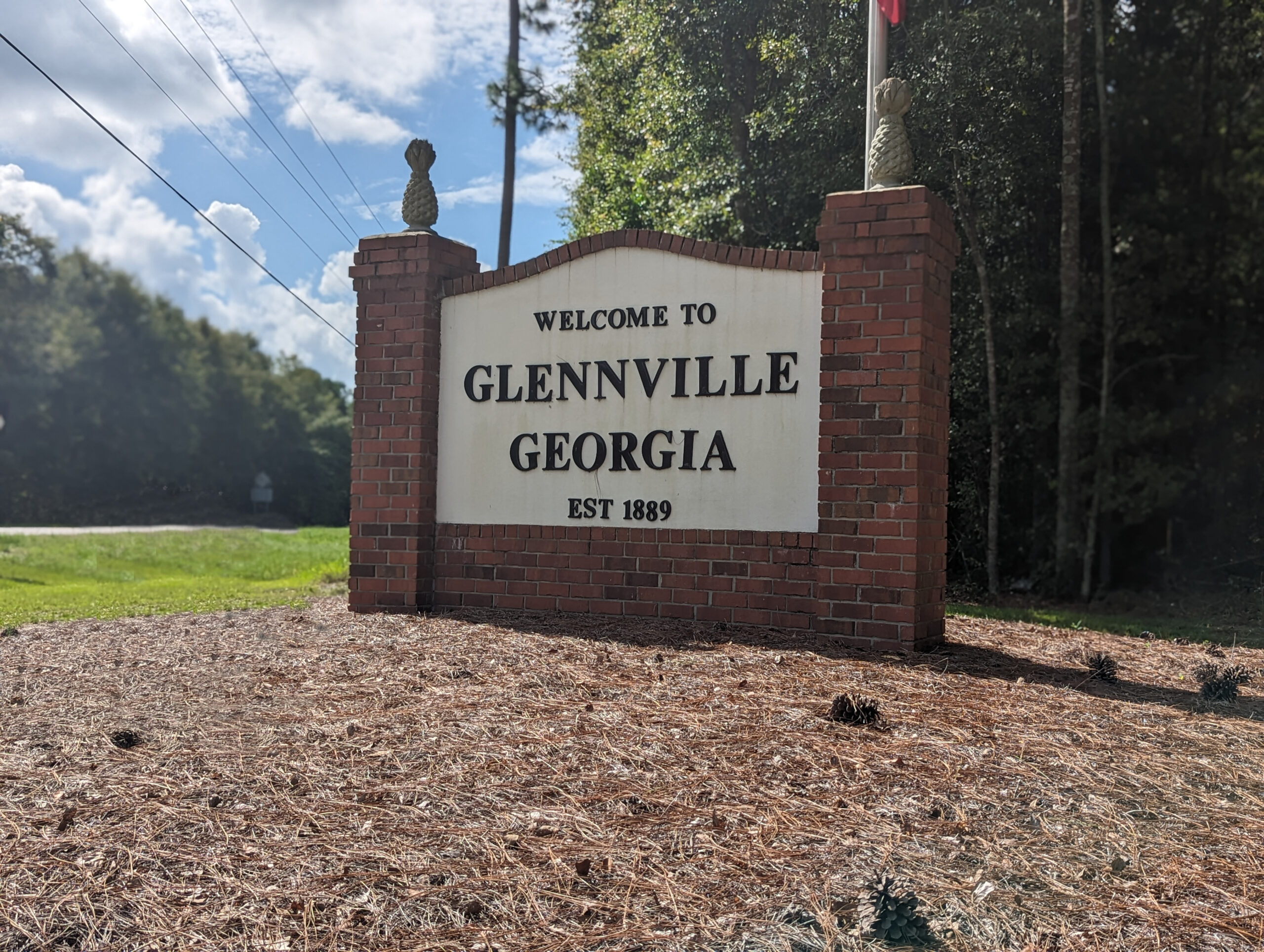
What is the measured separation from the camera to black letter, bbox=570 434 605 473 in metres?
7.23

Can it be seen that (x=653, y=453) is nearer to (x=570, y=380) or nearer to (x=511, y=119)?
(x=570, y=380)

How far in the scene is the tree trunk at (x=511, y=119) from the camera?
73.3 feet

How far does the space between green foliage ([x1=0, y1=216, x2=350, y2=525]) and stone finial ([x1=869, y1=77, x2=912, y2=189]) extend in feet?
122

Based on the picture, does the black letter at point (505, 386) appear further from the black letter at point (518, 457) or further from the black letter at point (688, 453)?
the black letter at point (688, 453)

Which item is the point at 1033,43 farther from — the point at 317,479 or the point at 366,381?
the point at 317,479

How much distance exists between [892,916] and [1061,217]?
1339 cm

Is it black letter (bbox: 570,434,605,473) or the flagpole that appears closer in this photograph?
black letter (bbox: 570,434,605,473)

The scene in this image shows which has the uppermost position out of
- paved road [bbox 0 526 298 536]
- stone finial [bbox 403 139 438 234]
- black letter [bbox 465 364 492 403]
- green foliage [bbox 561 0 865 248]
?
green foliage [bbox 561 0 865 248]

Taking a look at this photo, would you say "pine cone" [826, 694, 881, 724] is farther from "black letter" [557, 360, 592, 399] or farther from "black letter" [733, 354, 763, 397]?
"black letter" [557, 360, 592, 399]

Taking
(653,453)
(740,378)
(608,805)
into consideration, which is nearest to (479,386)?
(653,453)

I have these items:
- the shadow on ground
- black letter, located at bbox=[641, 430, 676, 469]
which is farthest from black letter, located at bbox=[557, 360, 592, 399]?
the shadow on ground

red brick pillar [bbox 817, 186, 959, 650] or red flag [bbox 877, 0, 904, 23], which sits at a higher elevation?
red flag [bbox 877, 0, 904, 23]

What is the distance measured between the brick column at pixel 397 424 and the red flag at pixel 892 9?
3.90m

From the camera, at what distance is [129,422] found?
43.5 meters
